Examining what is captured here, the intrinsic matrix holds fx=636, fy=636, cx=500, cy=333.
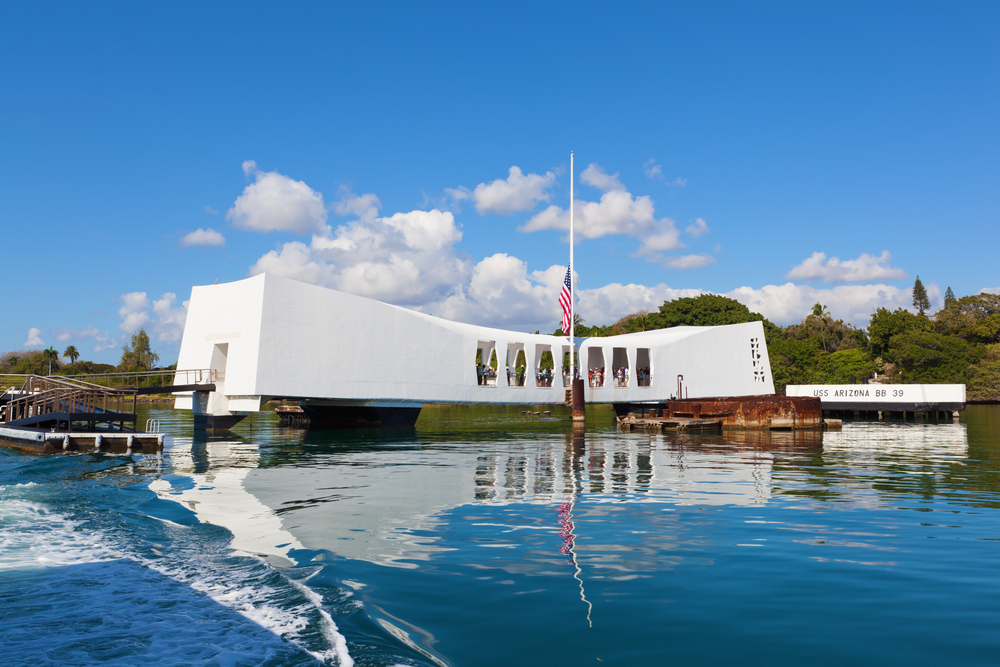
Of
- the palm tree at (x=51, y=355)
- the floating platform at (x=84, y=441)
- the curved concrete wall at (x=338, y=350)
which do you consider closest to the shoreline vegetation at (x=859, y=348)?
the palm tree at (x=51, y=355)

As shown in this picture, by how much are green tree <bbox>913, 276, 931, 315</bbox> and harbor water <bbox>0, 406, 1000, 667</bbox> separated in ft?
434

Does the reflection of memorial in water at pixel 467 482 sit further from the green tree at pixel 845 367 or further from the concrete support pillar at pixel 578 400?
the green tree at pixel 845 367

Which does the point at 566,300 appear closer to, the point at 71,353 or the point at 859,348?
the point at 859,348

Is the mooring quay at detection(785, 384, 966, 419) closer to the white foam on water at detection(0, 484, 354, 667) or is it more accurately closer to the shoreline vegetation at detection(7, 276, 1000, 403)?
the shoreline vegetation at detection(7, 276, 1000, 403)

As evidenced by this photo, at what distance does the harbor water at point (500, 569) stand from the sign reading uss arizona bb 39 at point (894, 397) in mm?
29096

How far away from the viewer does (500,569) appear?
18.5ft

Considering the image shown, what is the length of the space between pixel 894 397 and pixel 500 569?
1611 inches

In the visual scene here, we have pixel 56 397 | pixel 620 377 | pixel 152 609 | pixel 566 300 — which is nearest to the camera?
pixel 152 609

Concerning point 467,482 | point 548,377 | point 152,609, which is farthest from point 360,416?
point 152,609

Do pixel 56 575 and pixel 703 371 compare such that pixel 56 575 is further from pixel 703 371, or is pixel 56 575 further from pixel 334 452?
pixel 703 371

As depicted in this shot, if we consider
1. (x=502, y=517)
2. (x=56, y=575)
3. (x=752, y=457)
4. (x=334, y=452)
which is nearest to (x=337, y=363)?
(x=334, y=452)

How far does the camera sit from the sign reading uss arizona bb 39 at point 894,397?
123 feet

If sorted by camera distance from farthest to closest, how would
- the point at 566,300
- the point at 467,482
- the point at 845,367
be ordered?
the point at 845,367 → the point at 566,300 → the point at 467,482

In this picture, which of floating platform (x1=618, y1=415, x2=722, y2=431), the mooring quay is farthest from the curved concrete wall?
the mooring quay
